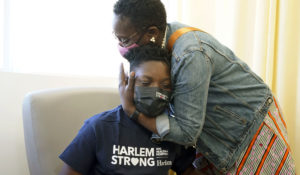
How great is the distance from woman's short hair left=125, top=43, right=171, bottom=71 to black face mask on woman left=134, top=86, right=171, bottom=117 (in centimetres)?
10

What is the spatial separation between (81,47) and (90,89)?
38 cm

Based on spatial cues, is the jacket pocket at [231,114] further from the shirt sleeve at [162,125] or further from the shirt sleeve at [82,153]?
the shirt sleeve at [82,153]

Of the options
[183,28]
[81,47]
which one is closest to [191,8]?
[81,47]

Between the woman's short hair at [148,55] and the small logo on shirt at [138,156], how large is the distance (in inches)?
11.2

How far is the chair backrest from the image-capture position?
1.08 m

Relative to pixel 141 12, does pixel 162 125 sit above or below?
below

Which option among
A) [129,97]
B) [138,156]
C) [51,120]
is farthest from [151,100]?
[51,120]

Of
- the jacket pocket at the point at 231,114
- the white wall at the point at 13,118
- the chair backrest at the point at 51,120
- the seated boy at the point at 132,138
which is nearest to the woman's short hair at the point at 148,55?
the seated boy at the point at 132,138

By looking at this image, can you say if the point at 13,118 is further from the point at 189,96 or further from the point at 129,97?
the point at 189,96

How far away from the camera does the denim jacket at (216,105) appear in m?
0.92

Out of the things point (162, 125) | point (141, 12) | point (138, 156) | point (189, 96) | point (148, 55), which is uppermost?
point (141, 12)

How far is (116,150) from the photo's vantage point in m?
0.99

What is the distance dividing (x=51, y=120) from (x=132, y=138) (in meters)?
0.34

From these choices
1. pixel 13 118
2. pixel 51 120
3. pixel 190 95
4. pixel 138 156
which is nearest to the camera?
pixel 190 95
